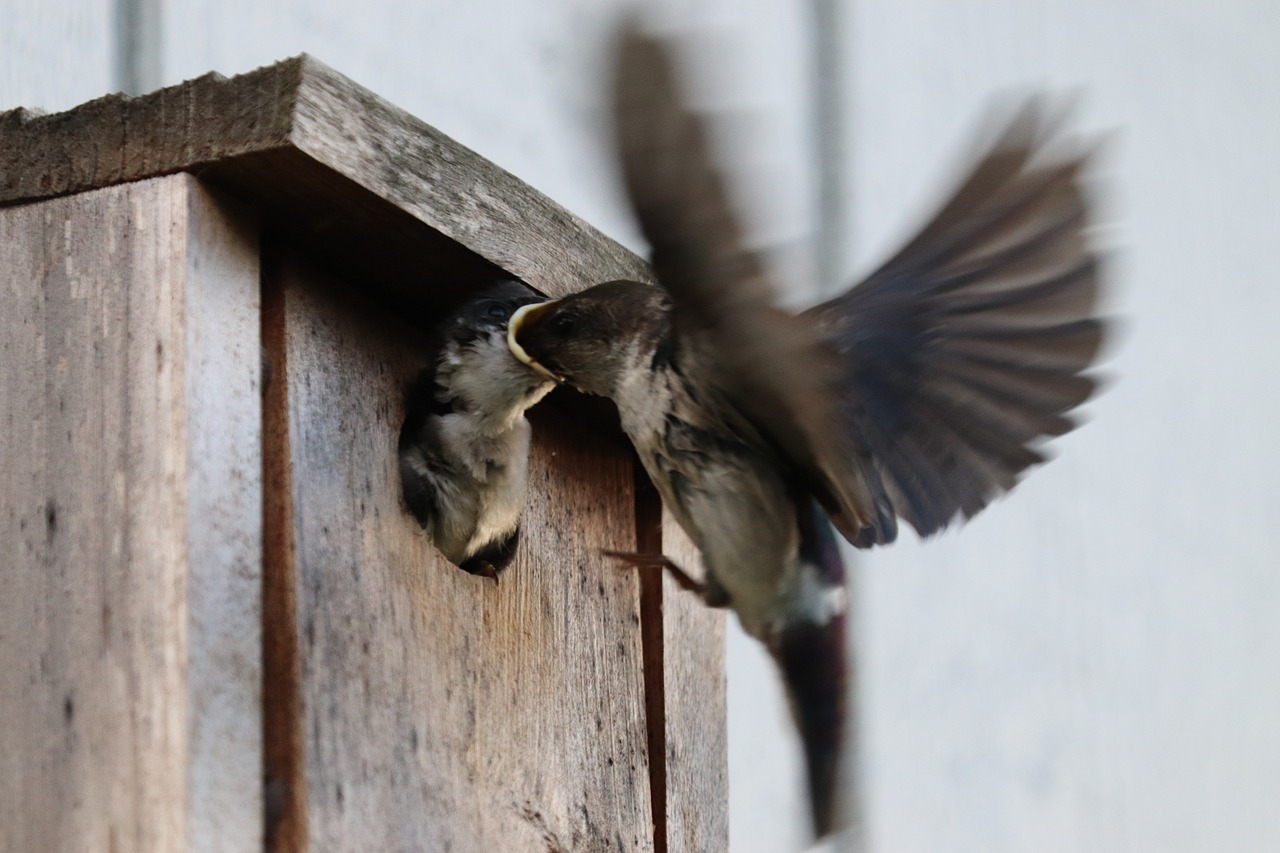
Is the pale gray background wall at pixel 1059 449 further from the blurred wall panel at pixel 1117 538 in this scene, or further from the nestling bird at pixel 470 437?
the nestling bird at pixel 470 437

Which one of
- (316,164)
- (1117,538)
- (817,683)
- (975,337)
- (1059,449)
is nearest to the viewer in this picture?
(316,164)

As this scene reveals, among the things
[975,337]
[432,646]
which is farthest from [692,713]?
[975,337]

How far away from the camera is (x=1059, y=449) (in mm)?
1754

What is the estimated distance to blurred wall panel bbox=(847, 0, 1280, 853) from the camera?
189 centimetres

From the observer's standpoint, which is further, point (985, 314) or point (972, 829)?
point (972, 829)

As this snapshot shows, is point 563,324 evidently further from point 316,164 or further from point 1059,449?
point 1059,449

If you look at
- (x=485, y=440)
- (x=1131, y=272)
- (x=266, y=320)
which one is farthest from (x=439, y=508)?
(x=1131, y=272)

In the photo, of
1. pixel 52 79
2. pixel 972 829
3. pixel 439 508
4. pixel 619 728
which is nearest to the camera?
pixel 439 508

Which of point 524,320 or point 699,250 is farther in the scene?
point 524,320

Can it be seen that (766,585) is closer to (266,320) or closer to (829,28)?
(266,320)

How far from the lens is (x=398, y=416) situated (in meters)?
1.07

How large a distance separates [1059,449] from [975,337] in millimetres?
775

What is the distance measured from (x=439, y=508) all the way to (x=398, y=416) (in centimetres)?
7

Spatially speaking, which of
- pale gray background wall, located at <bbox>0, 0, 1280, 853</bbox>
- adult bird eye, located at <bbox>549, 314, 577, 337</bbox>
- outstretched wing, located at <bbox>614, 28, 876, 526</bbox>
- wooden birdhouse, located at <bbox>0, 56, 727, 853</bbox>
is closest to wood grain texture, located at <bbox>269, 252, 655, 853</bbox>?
wooden birdhouse, located at <bbox>0, 56, 727, 853</bbox>
